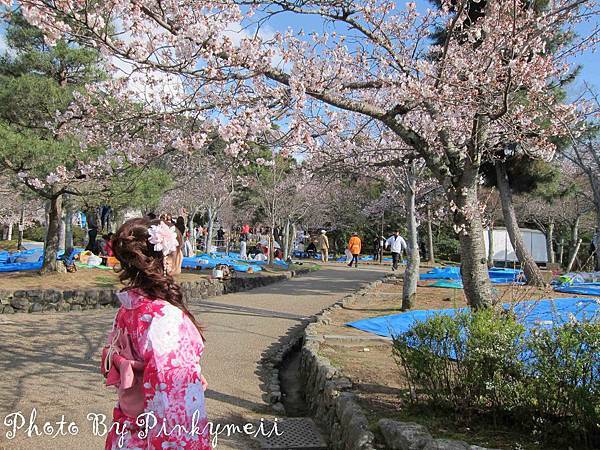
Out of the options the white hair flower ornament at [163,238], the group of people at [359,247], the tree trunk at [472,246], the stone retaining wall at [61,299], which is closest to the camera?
the white hair flower ornament at [163,238]

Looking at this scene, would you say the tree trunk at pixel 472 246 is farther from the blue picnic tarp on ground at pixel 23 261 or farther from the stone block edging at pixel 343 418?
the blue picnic tarp on ground at pixel 23 261

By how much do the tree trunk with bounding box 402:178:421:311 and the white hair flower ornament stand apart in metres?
6.82

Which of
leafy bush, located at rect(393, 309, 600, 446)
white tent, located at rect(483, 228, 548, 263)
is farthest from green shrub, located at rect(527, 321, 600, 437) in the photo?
white tent, located at rect(483, 228, 548, 263)

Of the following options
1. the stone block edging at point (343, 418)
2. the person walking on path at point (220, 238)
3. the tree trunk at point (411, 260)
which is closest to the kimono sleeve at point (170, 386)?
the stone block edging at point (343, 418)

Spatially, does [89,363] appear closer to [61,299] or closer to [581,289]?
[61,299]

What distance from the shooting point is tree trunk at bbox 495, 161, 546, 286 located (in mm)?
11844

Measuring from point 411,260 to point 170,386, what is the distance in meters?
7.37

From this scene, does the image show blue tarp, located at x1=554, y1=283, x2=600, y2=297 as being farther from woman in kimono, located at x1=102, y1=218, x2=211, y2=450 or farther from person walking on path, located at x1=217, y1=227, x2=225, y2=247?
person walking on path, located at x1=217, y1=227, x2=225, y2=247

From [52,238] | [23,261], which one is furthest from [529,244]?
[23,261]

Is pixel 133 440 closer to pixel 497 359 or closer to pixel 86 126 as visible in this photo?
pixel 497 359

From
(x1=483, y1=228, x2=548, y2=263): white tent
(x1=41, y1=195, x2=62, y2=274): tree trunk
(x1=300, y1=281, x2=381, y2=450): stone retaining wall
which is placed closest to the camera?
(x1=300, y1=281, x2=381, y2=450): stone retaining wall

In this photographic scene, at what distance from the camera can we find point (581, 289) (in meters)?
10.7

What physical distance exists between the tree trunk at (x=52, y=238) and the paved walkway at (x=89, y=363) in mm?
2267

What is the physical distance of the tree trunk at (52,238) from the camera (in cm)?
1063
